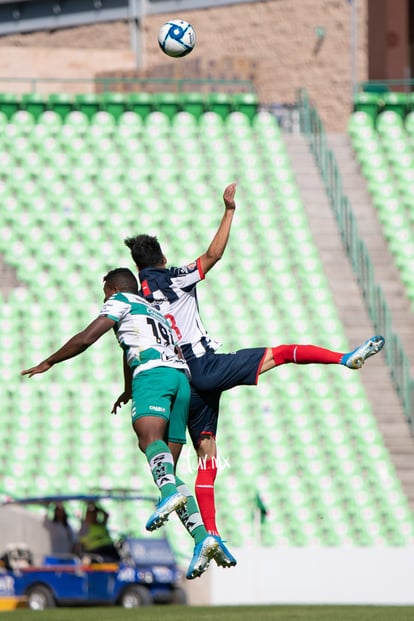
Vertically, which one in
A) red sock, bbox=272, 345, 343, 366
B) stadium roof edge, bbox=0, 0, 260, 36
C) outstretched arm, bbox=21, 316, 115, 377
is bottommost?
red sock, bbox=272, 345, 343, 366

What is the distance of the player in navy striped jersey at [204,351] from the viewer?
359 inches

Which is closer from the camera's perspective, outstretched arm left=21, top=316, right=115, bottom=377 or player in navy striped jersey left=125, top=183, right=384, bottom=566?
outstretched arm left=21, top=316, right=115, bottom=377

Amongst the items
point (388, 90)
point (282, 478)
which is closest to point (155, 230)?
point (282, 478)

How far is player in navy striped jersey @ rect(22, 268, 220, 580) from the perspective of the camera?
340 inches

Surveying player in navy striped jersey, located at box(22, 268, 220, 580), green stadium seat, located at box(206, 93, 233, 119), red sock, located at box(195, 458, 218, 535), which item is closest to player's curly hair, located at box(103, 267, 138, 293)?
player in navy striped jersey, located at box(22, 268, 220, 580)

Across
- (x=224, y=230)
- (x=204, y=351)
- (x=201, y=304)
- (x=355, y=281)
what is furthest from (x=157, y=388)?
(x=355, y=281)

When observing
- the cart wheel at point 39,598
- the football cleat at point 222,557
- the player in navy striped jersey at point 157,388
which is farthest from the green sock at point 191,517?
the cart wheel at point 39,598

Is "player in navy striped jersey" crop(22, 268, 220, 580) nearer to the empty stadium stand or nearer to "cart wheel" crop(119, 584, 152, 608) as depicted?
"cart wheel" crop(119, 584, 152, 608)

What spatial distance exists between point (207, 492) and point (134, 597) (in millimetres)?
6806

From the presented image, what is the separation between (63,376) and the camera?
19.4 meters

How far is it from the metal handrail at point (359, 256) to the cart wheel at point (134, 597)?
5.59 m

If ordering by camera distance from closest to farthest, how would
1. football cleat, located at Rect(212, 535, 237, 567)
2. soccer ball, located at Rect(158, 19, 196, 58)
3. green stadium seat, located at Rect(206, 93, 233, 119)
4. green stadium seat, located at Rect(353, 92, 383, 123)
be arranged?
football cleat, located at Rect(212, 535, 237, 567), soccer ball, located at Rect(158, 19, 196, 58), green stadium seat, located at Rect(206, 93, 233, 119), green stadium seat, located at Rect(353, 92, 383, 123)

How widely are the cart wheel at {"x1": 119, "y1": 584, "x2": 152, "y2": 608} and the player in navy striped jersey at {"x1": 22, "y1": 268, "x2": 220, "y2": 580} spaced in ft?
22.7

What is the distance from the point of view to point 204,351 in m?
9.27
